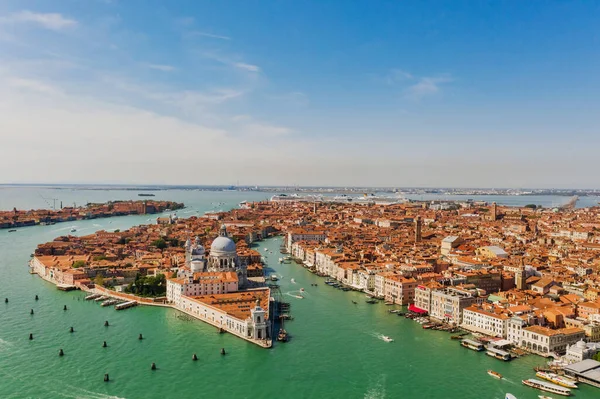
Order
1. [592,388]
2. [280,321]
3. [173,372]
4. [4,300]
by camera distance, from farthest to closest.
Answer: [4,300]
[280,321]
[173,372]
[592,388]

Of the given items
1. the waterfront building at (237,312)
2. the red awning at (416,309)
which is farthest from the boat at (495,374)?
the waterfront building at (237,312)

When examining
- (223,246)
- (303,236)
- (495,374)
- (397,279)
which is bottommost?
(495,374)

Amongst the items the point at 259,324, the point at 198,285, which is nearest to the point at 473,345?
the point at 259,324

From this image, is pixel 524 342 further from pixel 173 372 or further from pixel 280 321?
pixel 173 372

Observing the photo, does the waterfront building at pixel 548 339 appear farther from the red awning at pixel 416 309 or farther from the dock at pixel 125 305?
the dock at pixel 125 305

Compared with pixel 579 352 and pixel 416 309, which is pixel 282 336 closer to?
pixel 416 309

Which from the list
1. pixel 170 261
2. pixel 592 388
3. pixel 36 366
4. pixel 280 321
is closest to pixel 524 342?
pixel 592 388
